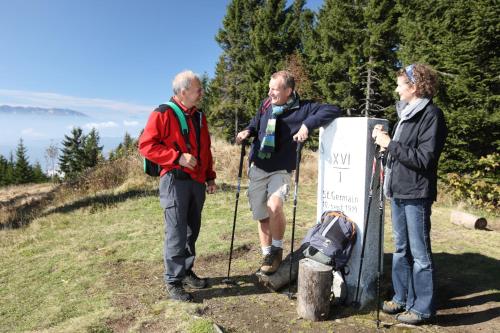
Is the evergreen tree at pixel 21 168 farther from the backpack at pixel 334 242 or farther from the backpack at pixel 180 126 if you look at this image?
the backpack at pixel 334 242

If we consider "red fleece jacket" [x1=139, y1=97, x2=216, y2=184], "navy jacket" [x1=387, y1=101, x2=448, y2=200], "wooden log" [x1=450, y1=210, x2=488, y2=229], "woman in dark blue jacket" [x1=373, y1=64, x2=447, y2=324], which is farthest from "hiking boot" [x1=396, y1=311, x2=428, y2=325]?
"wooden log" [x1=450, y1=210, x2=488, y2=229]

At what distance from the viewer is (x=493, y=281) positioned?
14.7 feet

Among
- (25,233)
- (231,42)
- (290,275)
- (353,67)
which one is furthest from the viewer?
(231,42)

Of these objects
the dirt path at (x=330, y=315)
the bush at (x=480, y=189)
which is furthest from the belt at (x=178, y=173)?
the bush at (x=480, y=189)

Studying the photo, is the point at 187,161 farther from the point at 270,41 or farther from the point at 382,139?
the point at 270,41

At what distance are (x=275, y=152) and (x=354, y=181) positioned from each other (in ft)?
3.18

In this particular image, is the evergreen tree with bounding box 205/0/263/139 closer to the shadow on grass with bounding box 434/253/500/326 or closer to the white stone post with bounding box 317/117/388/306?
the shadow on grass with bounding box 434/253/500/326

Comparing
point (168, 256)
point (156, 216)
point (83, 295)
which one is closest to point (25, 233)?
point (156, 216)

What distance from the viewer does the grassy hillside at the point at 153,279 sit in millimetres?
3676

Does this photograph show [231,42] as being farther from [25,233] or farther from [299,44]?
[25,233]

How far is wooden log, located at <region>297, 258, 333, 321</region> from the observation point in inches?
142

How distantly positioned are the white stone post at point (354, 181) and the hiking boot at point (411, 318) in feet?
1.44

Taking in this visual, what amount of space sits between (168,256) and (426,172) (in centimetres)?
264

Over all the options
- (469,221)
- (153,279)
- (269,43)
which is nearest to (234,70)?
(269,43)
